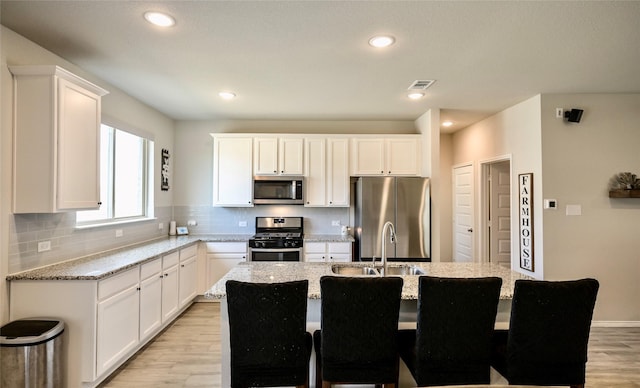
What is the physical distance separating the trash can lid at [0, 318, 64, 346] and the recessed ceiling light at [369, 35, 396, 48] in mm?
2928

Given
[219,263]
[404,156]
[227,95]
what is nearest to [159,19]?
[227,95]

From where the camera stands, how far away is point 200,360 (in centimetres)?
296

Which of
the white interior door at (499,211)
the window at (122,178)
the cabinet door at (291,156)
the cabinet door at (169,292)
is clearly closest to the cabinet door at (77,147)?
the window at (122,178)

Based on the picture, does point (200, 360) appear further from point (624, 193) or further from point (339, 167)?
point (624, 193)

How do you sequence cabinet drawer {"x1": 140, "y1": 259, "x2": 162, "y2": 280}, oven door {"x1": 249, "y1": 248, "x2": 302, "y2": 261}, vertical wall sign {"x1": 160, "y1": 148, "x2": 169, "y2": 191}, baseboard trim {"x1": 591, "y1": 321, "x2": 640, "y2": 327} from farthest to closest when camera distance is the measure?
vertical wall sign {"x1": 160, "y1": 148, "x2": 169, "y2": 191} → oven door {"x1": 249, "y1": 248, "x2": 302, "y2": 261} → baseboard trim {"x1": 591, "y1": 321, "x2": 640, "y2": 327} → cabinet drawer {"x1": 140, "y1": 259, "x2": 162, "y2": 280}

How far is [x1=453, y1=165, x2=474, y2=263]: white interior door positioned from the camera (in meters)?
5.29

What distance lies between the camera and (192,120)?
5.10 metres

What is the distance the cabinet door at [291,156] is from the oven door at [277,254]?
3.57 feet

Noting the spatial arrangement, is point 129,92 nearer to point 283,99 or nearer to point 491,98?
point 283,99

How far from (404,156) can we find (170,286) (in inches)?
135

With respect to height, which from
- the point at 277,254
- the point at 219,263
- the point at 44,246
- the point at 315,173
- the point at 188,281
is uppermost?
the point at 315,173

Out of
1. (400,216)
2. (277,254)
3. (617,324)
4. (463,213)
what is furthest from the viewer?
(463,213)

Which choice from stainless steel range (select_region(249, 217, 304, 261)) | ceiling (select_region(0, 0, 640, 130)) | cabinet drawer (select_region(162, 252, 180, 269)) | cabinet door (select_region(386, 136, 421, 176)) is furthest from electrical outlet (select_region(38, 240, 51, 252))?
cabinet door (select_region(386, 136, 421, 176))

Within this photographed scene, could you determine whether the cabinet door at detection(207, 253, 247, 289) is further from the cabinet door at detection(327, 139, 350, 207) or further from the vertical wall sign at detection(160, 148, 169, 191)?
the cabinet door at detection(327, 139, 350, 207)
